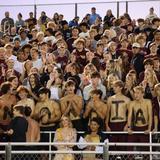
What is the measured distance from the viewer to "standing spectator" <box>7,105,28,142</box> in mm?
13680

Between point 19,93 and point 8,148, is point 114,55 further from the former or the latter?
point 8,148

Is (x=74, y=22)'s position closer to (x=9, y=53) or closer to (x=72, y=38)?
(x=72, y=38)

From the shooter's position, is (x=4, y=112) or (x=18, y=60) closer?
(x=4, y=112)

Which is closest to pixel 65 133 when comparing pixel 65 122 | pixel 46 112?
pixel 65 122

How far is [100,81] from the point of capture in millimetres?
15141

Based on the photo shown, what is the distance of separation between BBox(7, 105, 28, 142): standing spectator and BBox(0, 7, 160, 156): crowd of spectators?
2 centimetres

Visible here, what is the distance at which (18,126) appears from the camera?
1369 cm

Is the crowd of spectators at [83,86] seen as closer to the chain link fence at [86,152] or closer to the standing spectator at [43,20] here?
the chain link fence at [86,152]

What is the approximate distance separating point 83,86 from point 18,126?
6.89ft

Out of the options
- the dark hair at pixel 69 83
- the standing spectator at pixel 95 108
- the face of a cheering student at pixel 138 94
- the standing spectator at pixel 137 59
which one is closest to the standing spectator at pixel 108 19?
the standing spectator at pixel 137 59

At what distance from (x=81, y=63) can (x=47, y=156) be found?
12.5ft

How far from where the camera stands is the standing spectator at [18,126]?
13680 millimetres

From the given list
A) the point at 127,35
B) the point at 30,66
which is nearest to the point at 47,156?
the point at 30,66

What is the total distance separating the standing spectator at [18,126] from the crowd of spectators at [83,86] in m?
0.02
